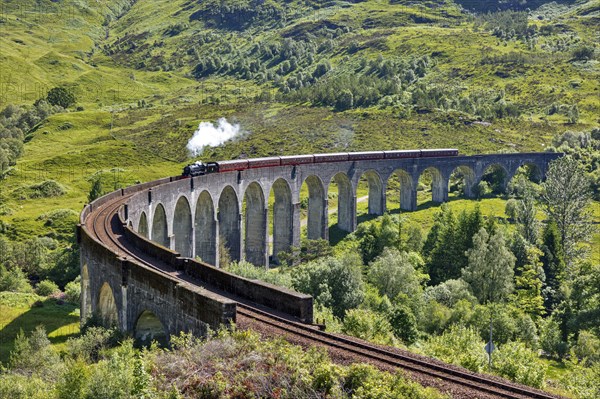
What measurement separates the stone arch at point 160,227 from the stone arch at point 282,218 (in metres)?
19.2

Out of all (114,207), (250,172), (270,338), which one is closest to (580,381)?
(270,338)

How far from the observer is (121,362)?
20375 millimetres

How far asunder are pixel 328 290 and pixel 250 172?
21.4 metres

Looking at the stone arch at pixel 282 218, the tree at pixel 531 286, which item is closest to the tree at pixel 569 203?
the tree at pixel 531 286

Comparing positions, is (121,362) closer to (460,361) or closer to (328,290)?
(460,361)

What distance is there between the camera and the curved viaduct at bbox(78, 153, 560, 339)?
90.3ft

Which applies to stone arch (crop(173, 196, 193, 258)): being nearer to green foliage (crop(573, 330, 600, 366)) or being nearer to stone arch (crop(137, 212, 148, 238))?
stone arch (crop(137, 212, 148, 238))

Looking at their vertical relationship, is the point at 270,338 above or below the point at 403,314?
above

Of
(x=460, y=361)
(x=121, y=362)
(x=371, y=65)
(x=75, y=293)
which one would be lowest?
(x=75, y=293)

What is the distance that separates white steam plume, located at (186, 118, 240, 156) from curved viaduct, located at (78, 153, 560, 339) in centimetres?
4536

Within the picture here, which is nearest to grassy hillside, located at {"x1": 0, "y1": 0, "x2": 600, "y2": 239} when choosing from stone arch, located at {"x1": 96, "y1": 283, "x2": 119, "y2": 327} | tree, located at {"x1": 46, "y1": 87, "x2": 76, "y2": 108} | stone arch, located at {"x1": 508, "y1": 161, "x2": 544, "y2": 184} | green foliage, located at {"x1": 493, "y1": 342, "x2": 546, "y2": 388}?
tree, located at {"x1": 46, "y1": 87, "x2": 76, "y2": 108}

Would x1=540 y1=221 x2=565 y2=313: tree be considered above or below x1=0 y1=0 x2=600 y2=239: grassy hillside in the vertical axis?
below

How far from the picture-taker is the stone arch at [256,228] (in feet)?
221

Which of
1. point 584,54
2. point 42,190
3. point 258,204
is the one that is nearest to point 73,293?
point 258,204
